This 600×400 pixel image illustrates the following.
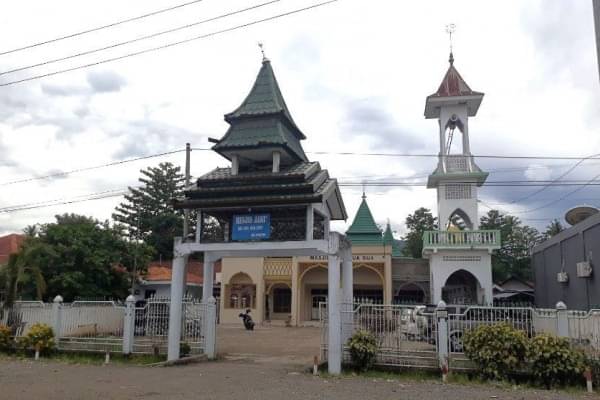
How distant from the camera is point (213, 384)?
10.1 meters

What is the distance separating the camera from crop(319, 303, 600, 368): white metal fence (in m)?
10.5

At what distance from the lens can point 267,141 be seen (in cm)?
1354

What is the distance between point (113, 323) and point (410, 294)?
20.6 metres

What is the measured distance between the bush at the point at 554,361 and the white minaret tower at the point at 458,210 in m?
13.3

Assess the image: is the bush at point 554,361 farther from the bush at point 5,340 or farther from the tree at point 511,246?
the tree at point 511,246

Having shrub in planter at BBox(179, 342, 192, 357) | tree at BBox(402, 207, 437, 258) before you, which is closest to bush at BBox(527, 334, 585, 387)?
shrub in planter at BBox(179, 342, 192, 357)

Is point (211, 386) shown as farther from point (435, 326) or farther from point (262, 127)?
point (262, 127)

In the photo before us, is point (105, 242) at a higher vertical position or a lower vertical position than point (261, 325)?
higher

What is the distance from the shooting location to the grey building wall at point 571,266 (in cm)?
1569

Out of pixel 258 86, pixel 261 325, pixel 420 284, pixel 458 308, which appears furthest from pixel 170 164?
pixel 458 308

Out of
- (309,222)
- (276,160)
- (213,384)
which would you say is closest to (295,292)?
(276,160)

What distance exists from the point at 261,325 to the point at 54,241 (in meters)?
12.1

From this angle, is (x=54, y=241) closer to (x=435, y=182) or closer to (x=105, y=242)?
(x=105, y=242)

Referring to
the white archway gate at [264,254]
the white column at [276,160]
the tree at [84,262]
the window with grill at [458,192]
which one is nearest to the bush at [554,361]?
the white archway gate at [264,254]
